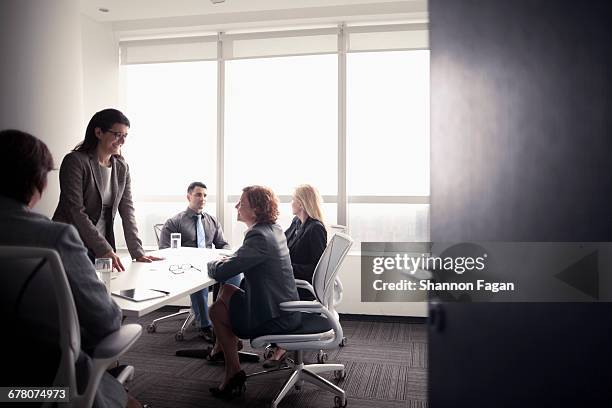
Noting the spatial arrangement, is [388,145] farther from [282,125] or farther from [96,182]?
[96,182]

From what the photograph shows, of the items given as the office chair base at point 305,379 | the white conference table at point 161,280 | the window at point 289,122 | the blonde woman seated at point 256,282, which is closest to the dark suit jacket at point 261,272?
the blonde woman seated at point 256,282

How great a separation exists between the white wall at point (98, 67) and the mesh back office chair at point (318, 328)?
3.29m

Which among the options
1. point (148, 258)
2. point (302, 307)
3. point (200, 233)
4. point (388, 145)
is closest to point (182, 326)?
point (200, 233)

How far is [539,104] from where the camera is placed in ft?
2.06

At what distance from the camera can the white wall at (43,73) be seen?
2.65 m

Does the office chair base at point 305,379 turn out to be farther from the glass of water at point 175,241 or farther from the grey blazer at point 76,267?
the glass of water at point 175,241

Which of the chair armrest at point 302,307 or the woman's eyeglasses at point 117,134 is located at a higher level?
the woman's eyeglasses at point 117,134

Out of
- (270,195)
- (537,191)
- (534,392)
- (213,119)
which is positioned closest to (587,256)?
(537,191)

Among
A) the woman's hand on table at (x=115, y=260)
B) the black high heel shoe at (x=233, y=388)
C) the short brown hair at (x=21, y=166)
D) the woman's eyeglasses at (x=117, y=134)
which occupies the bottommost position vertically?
the black high heel shoe at (x=233, y=388)

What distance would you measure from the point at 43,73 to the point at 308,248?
204 cm

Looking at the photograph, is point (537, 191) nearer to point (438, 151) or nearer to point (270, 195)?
point (438, 151)

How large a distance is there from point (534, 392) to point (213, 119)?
445 centimetres

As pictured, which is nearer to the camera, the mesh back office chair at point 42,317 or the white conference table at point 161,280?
the mesh back office chair at point 42,317

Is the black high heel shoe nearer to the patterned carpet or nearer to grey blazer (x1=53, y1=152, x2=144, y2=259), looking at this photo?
the patterned carpet
